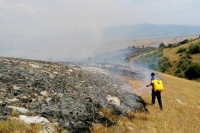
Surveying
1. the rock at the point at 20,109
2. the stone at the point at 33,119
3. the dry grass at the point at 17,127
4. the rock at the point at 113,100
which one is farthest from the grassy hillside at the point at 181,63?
the dry grass at the point at 17,127

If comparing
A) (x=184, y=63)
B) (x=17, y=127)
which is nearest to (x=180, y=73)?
(x=184, y=63)

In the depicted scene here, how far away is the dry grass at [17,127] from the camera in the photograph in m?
6.67

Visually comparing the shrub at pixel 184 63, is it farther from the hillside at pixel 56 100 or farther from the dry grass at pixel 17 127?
the dry grass at pixel 17 127

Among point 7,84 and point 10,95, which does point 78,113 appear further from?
point 7,84

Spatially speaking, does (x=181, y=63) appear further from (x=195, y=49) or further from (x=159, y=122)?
(x=159, y=122)

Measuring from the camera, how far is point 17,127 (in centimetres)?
684

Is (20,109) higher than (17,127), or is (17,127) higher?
(20,109)

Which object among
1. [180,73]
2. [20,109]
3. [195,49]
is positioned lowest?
[180,73]

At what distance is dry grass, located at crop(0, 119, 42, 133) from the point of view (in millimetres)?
6672

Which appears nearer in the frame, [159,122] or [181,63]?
[159,122]

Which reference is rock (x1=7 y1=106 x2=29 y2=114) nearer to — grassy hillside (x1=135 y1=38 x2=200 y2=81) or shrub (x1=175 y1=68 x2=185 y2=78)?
grassy hillside (x1=135 y1=38 x2=200 y2=81)

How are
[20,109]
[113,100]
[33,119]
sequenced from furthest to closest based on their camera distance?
1. [113,100]
2. [20,109]
3. [33,119]

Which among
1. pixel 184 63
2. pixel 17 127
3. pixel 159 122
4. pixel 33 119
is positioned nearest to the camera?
pixel 17 127

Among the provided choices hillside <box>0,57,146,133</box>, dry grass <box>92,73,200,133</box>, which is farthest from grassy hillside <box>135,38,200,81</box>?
hillside <box>0,57,146,133</box>
